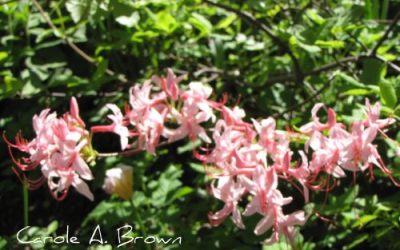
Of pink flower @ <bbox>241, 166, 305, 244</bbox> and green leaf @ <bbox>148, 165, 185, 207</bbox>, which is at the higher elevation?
pink flower @ <bbox>241, 166, 305, 244</bbox>

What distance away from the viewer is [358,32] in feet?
5.52

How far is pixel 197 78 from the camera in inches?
86.6

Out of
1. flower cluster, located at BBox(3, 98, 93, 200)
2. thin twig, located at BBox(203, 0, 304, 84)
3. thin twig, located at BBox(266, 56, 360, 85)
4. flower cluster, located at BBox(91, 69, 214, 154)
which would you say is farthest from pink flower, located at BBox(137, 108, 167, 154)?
thin twig, located at BBox(266, 56, 360, 85)

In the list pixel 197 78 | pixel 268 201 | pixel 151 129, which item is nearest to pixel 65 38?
pixel 197 78

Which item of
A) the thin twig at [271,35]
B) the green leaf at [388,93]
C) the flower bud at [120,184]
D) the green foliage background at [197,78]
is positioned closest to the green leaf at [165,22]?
the green foliage background at [197,78]

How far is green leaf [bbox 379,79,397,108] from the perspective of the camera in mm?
1319

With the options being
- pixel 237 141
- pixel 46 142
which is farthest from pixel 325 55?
pixel 46 142

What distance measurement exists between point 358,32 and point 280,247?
66 cm

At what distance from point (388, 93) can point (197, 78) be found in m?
0.97

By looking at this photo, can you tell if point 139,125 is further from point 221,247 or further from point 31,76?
point 31,76

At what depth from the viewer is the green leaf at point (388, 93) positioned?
4.33ft

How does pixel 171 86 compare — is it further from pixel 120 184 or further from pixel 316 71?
pixel 316 71

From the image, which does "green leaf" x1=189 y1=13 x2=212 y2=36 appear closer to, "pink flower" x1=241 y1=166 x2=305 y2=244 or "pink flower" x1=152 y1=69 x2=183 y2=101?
"pink flower" x1=152 y1=69 x2=183 y2=101

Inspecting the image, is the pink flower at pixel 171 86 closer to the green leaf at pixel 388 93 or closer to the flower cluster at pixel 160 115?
the flower cluster at pixel 160 115
